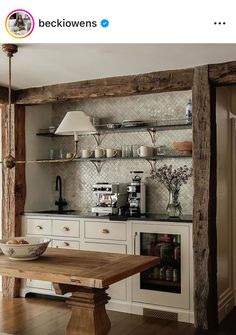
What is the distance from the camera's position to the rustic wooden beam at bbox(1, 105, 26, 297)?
4871mm

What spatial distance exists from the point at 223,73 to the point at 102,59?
1.02m

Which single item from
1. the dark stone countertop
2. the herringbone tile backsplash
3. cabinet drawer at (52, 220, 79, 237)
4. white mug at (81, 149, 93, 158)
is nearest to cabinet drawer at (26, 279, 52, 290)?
cabinet drawer at (52, 220, 79, 237)

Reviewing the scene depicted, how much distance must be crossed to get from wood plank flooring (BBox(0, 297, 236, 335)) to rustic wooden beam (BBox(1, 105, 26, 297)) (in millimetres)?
420

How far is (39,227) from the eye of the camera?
15.8 feet

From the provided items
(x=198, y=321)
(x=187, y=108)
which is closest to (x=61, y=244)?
(x=198, y=321)

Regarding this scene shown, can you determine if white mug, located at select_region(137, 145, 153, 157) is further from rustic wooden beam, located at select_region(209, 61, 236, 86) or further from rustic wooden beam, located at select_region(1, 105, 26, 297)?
rustic wooden beam, located at select_region(1, 105, 26, 297)

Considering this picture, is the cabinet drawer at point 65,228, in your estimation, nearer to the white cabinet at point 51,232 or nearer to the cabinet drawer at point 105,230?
the white cabinet at point 51,232

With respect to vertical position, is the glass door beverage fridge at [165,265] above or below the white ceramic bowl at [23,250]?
below

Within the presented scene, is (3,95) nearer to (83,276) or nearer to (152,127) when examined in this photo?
(152,127)

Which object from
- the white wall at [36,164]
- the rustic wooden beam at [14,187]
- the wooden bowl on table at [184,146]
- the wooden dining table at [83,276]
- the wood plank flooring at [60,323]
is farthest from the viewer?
the white wall at [36,164]

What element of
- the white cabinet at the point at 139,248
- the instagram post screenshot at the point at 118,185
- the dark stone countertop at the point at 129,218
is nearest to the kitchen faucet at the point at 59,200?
the instagram post screenshot at the point at 118,185

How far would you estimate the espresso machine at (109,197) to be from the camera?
462cm

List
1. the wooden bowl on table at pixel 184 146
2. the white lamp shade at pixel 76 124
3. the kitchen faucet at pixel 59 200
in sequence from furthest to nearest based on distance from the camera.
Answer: the kitchen faucet at pixel 59 200 < the wooden bowl on table at pixel 184 146 < the white lamp shade at pixel 76 124
